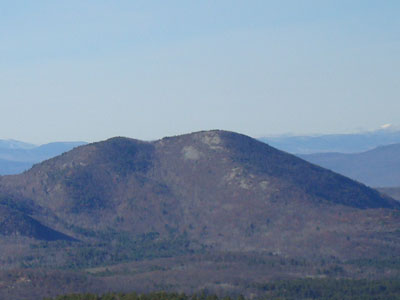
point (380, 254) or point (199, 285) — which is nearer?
point (199, 285)

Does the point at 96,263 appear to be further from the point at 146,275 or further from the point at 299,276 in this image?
Answer: the point at 299,276

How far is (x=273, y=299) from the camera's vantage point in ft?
472

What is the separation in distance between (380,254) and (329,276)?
28.7m

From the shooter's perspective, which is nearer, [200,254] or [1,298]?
[1,298]

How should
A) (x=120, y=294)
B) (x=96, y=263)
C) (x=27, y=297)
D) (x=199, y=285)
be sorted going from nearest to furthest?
(x=120, y=294)
(x=27, y=297)
(x=199, y=285)
(x=96, y=263)

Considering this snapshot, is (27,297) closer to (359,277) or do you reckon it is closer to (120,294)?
(120,294)

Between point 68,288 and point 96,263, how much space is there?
41891 millimetres

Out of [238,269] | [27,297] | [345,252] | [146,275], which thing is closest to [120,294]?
[27,297]

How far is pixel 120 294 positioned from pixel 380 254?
80.9 metres

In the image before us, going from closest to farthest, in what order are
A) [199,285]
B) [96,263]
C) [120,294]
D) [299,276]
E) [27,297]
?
1. [120,294]
2. [27,297]
3. [199,285]
4. [299,276]
5. [96,263]

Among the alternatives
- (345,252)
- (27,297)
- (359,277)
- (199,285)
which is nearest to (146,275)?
(199,285)

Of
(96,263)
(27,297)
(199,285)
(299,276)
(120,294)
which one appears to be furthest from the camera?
(96,263)

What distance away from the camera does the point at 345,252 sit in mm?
198375

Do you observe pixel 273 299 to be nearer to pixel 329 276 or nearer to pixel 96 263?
pixel 329 276
